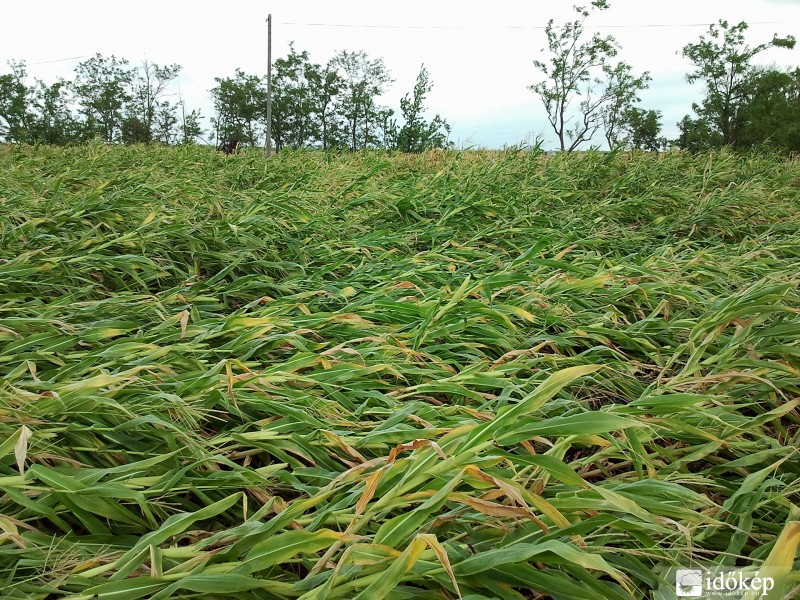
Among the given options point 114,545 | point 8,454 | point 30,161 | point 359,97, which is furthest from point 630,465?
point 359,97

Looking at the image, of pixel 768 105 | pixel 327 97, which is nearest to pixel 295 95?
pixel 327 97

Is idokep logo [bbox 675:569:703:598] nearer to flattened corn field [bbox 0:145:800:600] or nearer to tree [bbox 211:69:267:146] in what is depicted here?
flattened corn field [bbox 0:145:800:600]

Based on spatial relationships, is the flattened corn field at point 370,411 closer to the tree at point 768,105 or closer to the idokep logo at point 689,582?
the idokep logo at point 689,582

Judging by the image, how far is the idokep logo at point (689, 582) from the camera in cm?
91

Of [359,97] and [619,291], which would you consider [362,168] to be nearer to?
[619,291]

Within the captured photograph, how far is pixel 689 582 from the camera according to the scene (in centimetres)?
94

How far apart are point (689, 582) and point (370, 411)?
2.71 feet

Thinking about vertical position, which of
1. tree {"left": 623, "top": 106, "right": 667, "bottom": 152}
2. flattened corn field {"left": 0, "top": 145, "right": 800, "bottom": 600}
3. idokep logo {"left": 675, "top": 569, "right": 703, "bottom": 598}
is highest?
tree {"left": 623, "top": 106, "right": 667, "bottom": 152}

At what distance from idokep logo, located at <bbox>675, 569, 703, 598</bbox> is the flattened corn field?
0.13 feet

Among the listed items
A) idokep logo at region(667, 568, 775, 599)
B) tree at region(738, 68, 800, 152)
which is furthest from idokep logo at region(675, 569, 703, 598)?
tree at region(738, 68, 800, 152)

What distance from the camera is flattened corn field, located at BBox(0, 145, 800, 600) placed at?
93 cm

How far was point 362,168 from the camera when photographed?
6.29m

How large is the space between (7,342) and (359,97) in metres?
20.1

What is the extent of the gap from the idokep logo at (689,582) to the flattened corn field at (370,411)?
0.04 meters
